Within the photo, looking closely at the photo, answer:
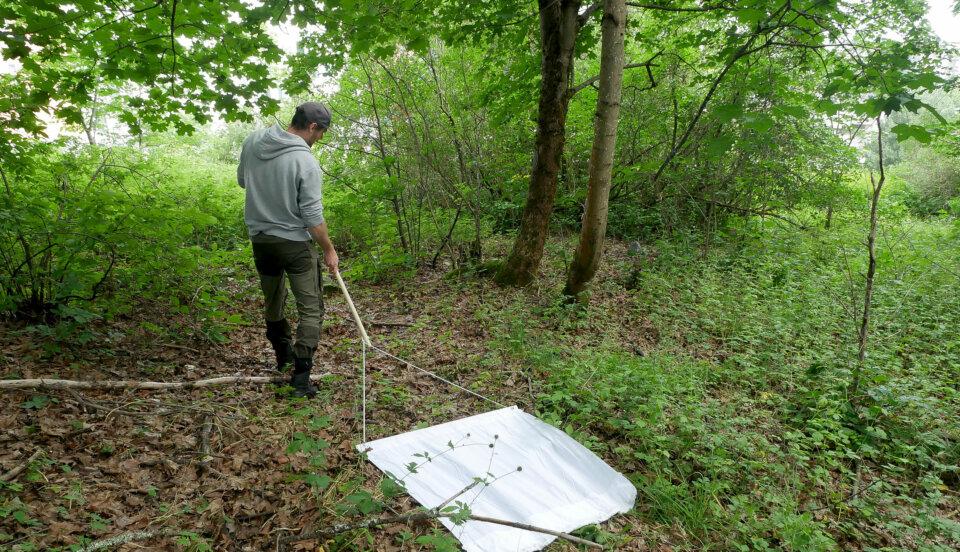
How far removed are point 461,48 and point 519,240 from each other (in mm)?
3058

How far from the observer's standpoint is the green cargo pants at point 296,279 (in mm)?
3467

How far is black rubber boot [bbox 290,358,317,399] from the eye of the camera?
140 inches

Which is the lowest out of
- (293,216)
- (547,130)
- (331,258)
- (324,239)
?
(331,258)

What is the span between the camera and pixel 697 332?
17.7 feet

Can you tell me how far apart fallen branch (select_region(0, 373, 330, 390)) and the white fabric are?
127 centimetres

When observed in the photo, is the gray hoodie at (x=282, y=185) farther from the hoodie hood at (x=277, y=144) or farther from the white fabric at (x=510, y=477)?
the white fabric at (x=510, y=477)

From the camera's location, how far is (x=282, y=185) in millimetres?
3369

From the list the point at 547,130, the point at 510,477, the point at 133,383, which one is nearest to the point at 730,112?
the point at 510,477

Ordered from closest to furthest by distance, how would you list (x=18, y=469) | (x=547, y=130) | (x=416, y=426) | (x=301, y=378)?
1. (x=18, y=469)
2. (x=416, y=426)
3. (x=301, y=378)
4. (x=547, y=130)

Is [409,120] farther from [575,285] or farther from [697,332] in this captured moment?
[697,332]

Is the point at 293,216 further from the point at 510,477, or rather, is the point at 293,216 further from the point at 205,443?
the point at 510,477

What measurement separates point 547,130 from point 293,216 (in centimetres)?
369

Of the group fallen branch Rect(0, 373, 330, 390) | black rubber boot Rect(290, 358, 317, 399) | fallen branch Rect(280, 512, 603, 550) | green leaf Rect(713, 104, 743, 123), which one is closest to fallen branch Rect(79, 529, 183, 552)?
fallen branch Rect(280, 512, 603, 550)

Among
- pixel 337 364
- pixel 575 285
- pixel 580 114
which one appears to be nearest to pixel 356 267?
pixel 337 364
